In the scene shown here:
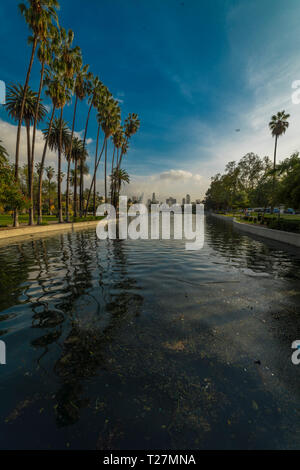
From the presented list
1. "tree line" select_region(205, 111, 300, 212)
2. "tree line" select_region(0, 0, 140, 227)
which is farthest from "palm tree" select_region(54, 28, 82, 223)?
"tree line" select_region(205, 111, 300, 212)

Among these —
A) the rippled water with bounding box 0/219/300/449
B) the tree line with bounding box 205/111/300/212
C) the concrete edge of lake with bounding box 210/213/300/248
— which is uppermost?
the tree line with bounding box 205/111/300/212

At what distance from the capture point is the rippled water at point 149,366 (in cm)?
208

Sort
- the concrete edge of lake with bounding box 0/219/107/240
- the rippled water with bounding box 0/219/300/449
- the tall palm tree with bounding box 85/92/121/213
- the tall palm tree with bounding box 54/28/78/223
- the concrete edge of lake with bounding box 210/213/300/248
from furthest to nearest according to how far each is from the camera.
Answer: the tall palm tree with bounding box 85/92/121/213 < the tall palm tree with bounding box 54/28/78/223 < the concrete edge of lake with bounding box 0/219/107/240 < the concrete edge of lake with bounding box 210/213/300/248 < the rippled water with bounding box 0/219/300/449

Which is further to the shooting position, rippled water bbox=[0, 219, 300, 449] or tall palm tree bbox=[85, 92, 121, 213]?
tall palm tree bbox=[85, 92, 121, 213]

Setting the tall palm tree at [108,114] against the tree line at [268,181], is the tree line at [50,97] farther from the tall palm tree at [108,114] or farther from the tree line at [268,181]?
the tree line at [268,181]

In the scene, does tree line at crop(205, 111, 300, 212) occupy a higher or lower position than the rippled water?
higher

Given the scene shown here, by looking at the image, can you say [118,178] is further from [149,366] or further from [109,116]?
[149,366]

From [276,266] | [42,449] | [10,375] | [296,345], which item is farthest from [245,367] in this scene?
[276,266]

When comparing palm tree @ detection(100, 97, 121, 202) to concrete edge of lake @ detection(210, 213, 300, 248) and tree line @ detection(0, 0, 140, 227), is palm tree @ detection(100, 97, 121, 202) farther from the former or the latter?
concrete edge of lake @ detection(210, 213, 300, 248)

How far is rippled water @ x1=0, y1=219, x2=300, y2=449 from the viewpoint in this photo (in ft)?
6.83

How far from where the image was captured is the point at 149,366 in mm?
3051

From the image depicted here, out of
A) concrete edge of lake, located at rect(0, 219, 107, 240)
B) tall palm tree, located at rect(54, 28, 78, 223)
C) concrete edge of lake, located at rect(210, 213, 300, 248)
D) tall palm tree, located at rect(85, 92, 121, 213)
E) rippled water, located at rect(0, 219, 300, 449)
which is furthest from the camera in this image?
tall palm tree, located at rect(85, 92, 121, 213)

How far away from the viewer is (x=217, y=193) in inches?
3716
